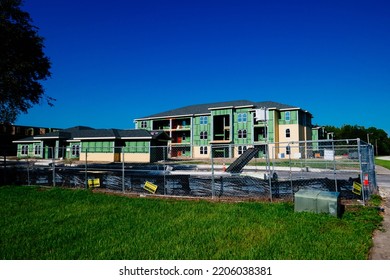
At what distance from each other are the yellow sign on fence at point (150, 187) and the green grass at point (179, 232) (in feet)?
7.72

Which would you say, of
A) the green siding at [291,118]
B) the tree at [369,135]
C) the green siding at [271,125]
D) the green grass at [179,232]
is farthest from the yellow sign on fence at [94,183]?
the tree at [369,135]

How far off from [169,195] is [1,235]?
6709 mm

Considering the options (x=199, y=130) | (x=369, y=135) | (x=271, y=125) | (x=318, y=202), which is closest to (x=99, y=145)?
(x=199, y=130)

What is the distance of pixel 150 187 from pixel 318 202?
7270 mm

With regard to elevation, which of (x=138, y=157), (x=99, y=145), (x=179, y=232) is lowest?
(x=179, y=232)

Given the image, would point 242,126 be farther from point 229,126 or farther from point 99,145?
point 99,145

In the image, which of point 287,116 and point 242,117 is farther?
point 242,117

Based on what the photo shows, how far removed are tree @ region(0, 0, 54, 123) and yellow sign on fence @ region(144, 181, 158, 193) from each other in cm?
1281

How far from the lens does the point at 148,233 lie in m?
6.18

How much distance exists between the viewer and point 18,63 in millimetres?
18734
